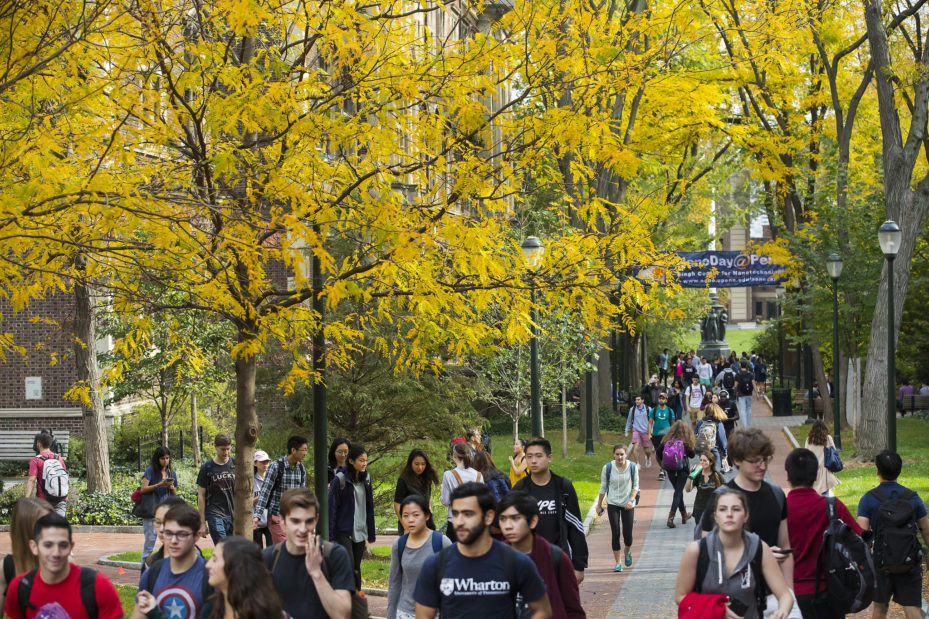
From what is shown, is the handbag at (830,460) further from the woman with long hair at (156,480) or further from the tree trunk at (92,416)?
the tree trunk at (92,416)

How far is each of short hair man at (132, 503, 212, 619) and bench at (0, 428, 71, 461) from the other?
76.8 feet

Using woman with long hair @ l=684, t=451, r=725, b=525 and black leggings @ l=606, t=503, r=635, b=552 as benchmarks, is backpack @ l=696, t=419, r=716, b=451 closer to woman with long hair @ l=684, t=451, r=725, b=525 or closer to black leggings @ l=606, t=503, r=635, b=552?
woman with long hair @ l=684, t=451, r=725, b=525

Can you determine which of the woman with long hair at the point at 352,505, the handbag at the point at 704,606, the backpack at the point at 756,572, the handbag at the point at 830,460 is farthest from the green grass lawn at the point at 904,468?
the handbag at the point at 704,606

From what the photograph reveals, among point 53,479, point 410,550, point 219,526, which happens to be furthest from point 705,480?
point 410,550

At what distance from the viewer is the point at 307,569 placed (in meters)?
6.00

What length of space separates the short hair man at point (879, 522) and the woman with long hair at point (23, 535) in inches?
227

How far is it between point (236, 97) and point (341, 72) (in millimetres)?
1396

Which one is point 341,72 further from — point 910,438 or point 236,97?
point 910,438

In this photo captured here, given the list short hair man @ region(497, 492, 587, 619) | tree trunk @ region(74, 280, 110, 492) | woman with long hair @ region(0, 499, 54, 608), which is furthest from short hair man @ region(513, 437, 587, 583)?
tree trunk @ region(74, 280, 110, 492)

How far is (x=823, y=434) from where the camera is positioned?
12781mm

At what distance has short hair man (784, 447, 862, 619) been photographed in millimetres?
7754

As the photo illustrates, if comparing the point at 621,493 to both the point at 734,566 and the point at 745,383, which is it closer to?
the point at 734,566

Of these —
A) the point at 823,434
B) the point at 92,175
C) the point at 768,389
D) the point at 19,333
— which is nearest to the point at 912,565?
the point at 823,434

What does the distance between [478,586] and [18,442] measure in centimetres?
2517
